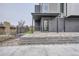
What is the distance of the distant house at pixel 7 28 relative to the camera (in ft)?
43.8

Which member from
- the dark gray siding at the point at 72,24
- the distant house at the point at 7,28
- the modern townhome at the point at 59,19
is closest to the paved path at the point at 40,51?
the distant house at the point at 7,28

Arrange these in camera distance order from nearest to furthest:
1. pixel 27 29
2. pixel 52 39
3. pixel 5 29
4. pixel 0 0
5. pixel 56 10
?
pixel 0 0 → pixel 52 39 → pixel 5 29 → pixel 27 29 → pixel 56 10

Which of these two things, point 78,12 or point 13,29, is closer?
point 13,29

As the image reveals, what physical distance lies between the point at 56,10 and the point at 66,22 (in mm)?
1697

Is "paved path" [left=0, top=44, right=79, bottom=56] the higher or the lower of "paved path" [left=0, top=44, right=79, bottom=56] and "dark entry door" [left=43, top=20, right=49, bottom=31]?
the lower

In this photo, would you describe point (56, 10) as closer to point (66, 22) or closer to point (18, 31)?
point (66, 22)

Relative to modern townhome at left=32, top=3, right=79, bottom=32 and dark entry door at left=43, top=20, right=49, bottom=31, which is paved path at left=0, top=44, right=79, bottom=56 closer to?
modern townhome at left=32, top=3, right=79, bottom=32

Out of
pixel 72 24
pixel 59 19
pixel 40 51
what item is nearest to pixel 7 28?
pixel 59 19

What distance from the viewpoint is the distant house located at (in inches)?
526

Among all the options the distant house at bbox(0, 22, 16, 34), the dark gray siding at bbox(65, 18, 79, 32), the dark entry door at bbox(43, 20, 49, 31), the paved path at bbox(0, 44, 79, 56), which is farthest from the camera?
the dark gray siding at bbox(65, 18, 79, 32)

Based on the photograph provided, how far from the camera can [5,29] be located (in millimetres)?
13750

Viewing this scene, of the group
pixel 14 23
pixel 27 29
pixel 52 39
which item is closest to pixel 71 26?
pixel 27 29

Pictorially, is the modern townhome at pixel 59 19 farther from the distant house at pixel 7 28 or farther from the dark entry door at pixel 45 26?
the distant house at pixel 7 28

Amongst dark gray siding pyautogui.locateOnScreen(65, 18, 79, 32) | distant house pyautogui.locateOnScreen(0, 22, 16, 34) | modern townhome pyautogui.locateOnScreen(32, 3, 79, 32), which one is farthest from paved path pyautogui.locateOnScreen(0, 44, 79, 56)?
dark gray siding pyautogui.locateOnScreen(65, 18, 79, 32)
